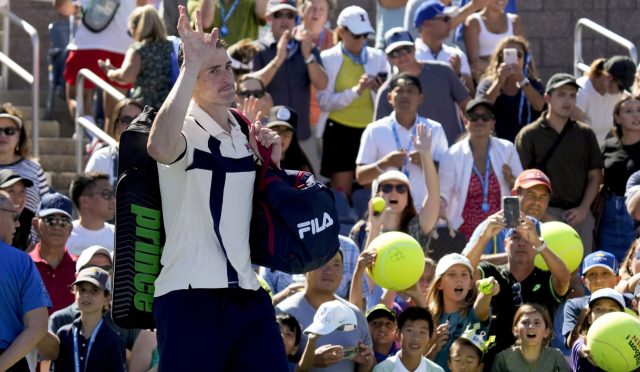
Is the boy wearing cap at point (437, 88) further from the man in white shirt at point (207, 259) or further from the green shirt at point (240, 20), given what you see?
the man in white shirt at point (207, 259)

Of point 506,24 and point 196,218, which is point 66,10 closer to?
point 506,24

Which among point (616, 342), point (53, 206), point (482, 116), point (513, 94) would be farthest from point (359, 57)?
point (616, 342)

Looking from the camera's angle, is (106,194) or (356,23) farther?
(356,23)

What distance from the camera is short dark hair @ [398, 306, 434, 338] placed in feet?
30.0

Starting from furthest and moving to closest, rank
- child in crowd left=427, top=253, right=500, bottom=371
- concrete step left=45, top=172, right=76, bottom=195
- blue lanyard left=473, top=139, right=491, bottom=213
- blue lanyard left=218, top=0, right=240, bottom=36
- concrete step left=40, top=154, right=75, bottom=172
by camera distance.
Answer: blue lanyard left=218, top=0, right=240, bottom=36, concrete step left=40, top=154, right=75, bottom=172, concrete step left=45, top=172, right=76, bottom=195, blue lanyard left=473, top=139, right=491, bottom=213, child in crowd left=427, top=253, right=500, bottom=371

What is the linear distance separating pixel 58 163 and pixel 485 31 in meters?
3.88

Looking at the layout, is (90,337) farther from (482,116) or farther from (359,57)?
(359,57)

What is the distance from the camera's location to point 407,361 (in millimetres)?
8977

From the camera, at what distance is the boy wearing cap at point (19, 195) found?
33.9 feet

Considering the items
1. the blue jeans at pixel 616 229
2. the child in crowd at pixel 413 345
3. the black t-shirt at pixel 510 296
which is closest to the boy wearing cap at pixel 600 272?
the black t-shirt at pixel 510 296

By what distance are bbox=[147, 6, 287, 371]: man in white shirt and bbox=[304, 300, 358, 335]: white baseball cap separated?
2472 millimetres

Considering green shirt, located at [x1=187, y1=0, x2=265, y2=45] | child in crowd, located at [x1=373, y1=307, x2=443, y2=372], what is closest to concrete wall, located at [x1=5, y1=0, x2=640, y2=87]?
green shirt, located at [x1=187, y1=0, x2=265, y2=45]

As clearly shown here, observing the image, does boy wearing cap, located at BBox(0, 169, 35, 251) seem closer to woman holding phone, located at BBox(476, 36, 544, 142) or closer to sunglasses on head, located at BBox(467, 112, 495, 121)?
sunglasses on head, located at BBox(467, 112, 495, 121)

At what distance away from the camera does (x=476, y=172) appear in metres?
11.3
